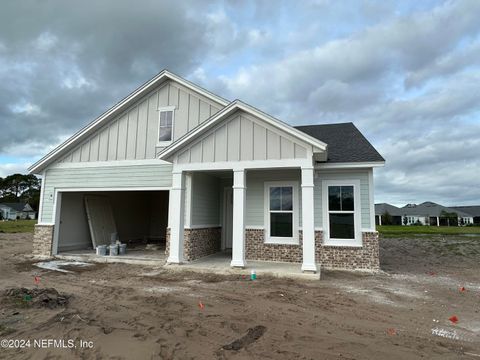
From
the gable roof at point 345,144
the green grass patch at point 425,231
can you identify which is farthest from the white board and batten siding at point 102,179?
the green grass patch at point 425,231

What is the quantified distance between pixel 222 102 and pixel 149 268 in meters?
5.97

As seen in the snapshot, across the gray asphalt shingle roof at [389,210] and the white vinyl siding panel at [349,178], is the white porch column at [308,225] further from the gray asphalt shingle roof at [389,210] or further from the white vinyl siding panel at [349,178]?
the gray asphalt shingle roof at [389,210]

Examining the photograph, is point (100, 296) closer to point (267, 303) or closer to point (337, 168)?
point (267, 303)

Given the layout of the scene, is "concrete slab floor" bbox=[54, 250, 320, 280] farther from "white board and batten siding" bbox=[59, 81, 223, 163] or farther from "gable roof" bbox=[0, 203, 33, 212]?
"gable roof" bbox=[0, 203, 33, 212]

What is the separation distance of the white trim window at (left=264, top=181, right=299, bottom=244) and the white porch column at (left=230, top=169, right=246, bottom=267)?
180cm

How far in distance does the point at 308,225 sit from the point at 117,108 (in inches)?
314

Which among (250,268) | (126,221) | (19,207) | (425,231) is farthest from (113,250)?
(19,207)

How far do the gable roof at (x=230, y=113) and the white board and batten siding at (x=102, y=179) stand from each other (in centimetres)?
142

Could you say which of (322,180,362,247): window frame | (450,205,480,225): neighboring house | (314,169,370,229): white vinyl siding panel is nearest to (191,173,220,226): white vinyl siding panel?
(314,169,370,229): white vinyl siding panel

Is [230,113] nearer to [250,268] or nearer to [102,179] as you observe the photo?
[250,268]

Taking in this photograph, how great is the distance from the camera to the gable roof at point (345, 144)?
941cm

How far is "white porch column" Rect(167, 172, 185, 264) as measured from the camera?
9445 mm

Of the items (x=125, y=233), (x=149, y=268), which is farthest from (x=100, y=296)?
(x=125, y=233)

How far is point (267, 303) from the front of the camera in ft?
19.2
